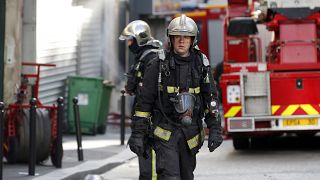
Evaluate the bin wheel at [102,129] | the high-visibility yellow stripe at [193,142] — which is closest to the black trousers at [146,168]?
the high-visibility yellow stripe at [193,142]

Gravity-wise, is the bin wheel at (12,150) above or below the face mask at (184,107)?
below

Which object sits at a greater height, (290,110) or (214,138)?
(214,138)

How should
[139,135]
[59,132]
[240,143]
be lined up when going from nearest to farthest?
1. [139,135]
2. [59,132]
3. [240,143]

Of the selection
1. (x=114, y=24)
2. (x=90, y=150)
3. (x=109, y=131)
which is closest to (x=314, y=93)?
(x=90, y=150)

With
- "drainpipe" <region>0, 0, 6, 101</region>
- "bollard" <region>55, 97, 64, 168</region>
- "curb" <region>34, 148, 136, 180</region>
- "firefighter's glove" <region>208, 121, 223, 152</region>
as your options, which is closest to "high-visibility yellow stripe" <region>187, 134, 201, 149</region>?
"firefighter's glove" <region>208, 121, 223, 152</region>

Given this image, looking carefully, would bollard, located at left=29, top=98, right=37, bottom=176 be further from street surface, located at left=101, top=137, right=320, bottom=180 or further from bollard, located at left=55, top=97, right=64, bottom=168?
street surface, located at left=101, top=137, right=320, bottom=180

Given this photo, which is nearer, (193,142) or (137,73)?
(193,142)

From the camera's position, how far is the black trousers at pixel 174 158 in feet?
26.9

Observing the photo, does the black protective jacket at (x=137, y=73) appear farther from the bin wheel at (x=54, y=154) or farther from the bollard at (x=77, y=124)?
the bollard at (x=77, y=124)

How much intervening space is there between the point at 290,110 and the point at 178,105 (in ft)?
21.1

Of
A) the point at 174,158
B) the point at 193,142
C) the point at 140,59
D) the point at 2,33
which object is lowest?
the point at 174,158

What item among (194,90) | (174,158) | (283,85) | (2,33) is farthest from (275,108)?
(174,158)

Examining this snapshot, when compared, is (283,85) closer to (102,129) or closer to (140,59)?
(140,59)

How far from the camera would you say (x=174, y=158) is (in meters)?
8.23
